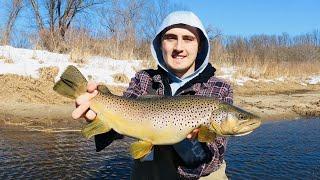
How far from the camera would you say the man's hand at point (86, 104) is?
3154mm

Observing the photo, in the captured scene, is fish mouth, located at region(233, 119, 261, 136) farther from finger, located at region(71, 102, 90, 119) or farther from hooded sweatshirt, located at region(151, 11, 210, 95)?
finger, located at region(71, 102, 90, 119)

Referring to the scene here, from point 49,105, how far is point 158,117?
910 centimetres

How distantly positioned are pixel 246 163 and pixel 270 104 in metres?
7.48

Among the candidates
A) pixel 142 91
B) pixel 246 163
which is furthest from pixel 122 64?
pixel 142 91

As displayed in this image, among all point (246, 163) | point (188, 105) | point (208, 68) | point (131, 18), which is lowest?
point (246, 163)

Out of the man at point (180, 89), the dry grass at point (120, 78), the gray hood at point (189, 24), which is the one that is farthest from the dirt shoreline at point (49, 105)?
the man at point (180, 89)

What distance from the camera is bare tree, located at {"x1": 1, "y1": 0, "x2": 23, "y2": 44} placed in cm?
1750

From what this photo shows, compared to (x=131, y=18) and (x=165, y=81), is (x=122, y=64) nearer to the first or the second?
(x=131, y=18)

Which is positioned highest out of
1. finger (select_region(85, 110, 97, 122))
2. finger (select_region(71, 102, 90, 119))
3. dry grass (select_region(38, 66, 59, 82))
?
finger (select_region(71, 102, 90, 119))

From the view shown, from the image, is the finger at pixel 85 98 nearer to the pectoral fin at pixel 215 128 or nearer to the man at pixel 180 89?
the man at pixel 180 89

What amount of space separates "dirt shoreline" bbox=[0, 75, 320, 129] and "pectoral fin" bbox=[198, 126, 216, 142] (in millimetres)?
7584

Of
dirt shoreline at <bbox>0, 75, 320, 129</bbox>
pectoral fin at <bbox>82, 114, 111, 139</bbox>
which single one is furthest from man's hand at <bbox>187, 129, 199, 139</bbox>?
dirt shoreline at <bbox>0, 75, 320, 129</bbox>

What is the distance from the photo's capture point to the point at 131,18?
84.1 ft

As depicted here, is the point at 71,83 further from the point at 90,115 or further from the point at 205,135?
the point at 205,135
